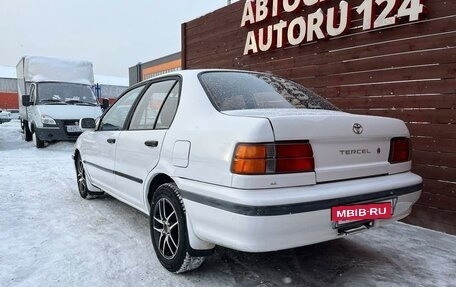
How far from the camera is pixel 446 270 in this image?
2.93m

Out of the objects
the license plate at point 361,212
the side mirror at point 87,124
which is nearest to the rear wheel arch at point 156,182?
the license plate at point 361,212

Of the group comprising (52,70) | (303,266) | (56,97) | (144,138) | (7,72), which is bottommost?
(303,266)

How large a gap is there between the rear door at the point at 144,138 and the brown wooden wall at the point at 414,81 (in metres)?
2.57

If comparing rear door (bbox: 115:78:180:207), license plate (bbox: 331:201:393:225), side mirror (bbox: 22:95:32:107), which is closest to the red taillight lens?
license plate (bbox: 331:201:393:225)

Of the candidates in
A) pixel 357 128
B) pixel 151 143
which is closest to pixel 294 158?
pixel 357 128

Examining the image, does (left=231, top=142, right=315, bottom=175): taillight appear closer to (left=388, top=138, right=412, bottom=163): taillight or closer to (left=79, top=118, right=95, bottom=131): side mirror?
(left=388, top=138, right=412, bottom=163): taillight

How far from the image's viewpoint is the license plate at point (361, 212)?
2.30 metres

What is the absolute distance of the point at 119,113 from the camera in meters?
3.98

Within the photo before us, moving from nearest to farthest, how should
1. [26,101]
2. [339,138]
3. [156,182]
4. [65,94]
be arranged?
[339,138], [156,182], [26,101], [65,94]

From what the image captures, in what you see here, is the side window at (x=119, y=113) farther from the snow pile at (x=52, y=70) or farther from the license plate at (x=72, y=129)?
the snow pile at (x=52, y=70)

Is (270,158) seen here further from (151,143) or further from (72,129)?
(72,129)

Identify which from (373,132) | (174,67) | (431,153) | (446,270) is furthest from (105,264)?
(174,67)

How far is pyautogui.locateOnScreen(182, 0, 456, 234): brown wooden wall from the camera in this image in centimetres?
375

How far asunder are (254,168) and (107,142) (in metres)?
2.29
